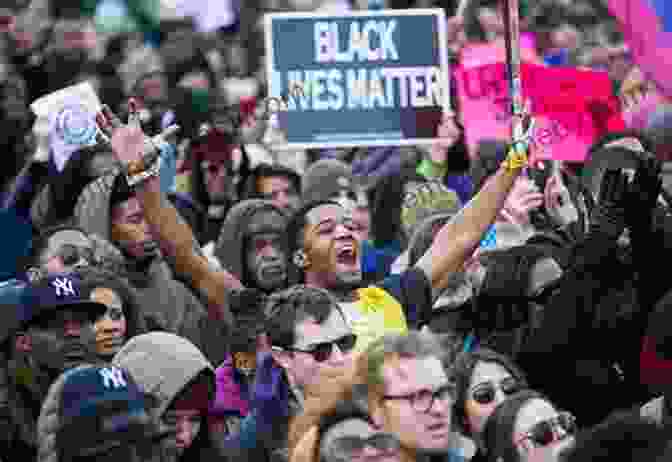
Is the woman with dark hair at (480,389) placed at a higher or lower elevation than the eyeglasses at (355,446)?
lower

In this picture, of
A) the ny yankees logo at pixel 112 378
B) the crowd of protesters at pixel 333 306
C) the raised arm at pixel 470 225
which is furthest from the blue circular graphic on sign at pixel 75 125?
the ny yankees logo at pixel 112 378

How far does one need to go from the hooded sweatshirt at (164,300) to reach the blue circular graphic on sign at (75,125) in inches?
49.8

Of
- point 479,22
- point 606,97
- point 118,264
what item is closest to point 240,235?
point 118,264

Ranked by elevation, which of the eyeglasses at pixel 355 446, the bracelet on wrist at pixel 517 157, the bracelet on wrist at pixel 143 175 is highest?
the bracelet on wrist at pixel 143 175

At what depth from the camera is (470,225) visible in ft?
29.1

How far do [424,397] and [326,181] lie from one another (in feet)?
14.8

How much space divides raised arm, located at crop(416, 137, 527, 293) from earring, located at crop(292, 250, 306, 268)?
1.41 ft

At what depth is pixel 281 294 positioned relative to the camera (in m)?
7.93

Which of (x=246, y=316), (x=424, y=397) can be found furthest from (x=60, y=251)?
(x=424, y=397)

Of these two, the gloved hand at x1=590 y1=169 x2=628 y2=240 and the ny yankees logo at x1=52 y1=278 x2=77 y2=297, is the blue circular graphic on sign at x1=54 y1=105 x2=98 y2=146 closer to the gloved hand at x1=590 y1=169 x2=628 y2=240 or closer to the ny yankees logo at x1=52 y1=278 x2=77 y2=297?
the ny yankees logo at x1=52 y1=278 x2=77 y2=297

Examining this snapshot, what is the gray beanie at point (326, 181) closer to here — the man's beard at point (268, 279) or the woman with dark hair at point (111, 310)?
the man's beard at point (268, 279)

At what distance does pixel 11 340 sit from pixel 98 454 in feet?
4.88

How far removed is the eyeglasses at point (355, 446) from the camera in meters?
6.21

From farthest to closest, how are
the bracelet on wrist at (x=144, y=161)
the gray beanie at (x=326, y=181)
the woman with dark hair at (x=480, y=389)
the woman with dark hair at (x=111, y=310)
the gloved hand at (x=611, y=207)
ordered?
the gray beanie at (x=326, y=181), the bracelet on wrist at (x=144, y=161), the gloved hand at (x=611, y=207), the woman with dark hair at (x=111, y=310), the woman with dark hair at (x=480, y=389)
